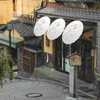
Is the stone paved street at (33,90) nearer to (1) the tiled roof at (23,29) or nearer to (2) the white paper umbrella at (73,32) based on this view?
(2) the white paper umbrella at (73,32)

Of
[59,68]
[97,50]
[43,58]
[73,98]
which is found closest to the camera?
[73,98]

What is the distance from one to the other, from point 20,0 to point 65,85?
733 inches

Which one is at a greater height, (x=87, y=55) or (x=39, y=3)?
(x=39, y=3)

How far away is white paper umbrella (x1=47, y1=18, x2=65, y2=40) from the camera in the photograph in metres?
24.2

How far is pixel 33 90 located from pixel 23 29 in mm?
11482

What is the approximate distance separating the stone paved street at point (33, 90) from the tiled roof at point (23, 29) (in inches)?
297

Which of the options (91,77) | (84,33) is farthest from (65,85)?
(84,33)

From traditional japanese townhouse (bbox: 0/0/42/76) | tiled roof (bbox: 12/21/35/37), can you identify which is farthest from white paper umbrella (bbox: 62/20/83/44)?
tiled roof (bbox: 12/21/35/37)

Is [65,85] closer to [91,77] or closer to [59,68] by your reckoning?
[91,77]

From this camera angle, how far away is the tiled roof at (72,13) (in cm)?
2219

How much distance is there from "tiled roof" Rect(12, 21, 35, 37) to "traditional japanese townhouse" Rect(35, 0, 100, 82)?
309cm

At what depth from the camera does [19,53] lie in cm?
3259

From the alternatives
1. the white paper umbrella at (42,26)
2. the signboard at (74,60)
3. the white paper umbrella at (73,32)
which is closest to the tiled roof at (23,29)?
the white paper umbrella at (42,26)

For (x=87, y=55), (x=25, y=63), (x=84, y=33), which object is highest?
(x=84, y=33)
